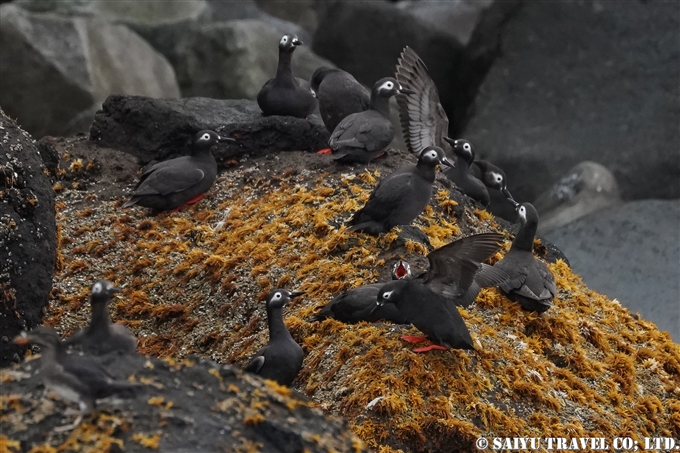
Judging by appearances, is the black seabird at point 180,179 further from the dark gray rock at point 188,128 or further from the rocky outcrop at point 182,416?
the rocky outcrop at point 182,416

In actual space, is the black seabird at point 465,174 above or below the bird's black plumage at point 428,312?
above

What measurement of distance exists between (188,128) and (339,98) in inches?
64.6

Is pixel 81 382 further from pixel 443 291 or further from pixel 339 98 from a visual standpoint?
pixel 339 98

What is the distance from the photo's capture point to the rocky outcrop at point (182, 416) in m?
4.52

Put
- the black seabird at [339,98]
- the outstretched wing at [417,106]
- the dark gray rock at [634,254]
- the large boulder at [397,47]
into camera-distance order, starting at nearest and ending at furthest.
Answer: the black seabird at [339,98] < the outstretched wing at [417,106] < the dark gray rock at [634,254] < the large boulder at [397,47]

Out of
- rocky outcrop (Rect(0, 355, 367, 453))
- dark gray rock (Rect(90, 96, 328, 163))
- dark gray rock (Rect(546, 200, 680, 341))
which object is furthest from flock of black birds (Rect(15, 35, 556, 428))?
dark gray rock (Rect(546, 200, 680, 341))

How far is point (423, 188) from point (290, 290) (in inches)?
54.3

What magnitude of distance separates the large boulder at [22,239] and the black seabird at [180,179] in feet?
5.46

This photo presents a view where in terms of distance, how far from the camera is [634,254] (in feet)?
44.2

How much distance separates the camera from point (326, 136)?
36.2 ft

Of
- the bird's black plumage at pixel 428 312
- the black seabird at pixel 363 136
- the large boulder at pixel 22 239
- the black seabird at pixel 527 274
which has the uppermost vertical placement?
the black seabird at pixel 363 136

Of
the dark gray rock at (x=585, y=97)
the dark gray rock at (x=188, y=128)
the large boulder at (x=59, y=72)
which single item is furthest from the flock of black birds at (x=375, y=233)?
the large boulder at (x=59, y=72)

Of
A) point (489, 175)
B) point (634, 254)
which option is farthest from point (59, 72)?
point (634, 254)

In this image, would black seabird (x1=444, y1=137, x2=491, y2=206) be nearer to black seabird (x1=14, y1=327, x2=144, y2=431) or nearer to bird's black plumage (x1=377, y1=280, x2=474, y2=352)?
bird's black plumage (x1=377, y1=280, x2=474, y2=352)
